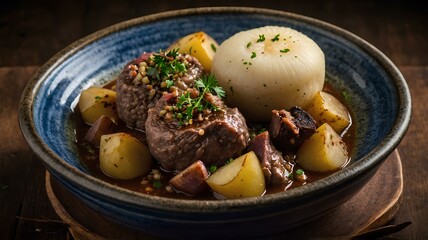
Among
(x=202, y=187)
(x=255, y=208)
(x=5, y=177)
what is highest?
(x=255, y=208)

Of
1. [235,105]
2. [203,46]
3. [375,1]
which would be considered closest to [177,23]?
[203,46]

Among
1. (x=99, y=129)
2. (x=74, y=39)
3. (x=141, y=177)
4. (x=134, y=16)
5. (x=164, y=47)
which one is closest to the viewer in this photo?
(x=141, y=177)

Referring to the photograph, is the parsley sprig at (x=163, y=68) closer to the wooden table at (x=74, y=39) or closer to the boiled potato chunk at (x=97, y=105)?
the boiled potato chunk at (x=97, y=105)

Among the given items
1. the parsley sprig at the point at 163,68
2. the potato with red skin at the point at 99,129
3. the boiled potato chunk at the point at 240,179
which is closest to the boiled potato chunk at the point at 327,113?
the boiled potato chunk at the point at 240,179

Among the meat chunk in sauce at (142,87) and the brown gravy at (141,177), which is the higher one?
the meat chunk in sauce at (142,87)

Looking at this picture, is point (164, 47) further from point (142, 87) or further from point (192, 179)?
point (192, 179)

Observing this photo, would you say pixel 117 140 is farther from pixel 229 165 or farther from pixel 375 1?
pixel 375 1

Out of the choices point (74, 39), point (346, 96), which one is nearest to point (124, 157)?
point (346, 96)
